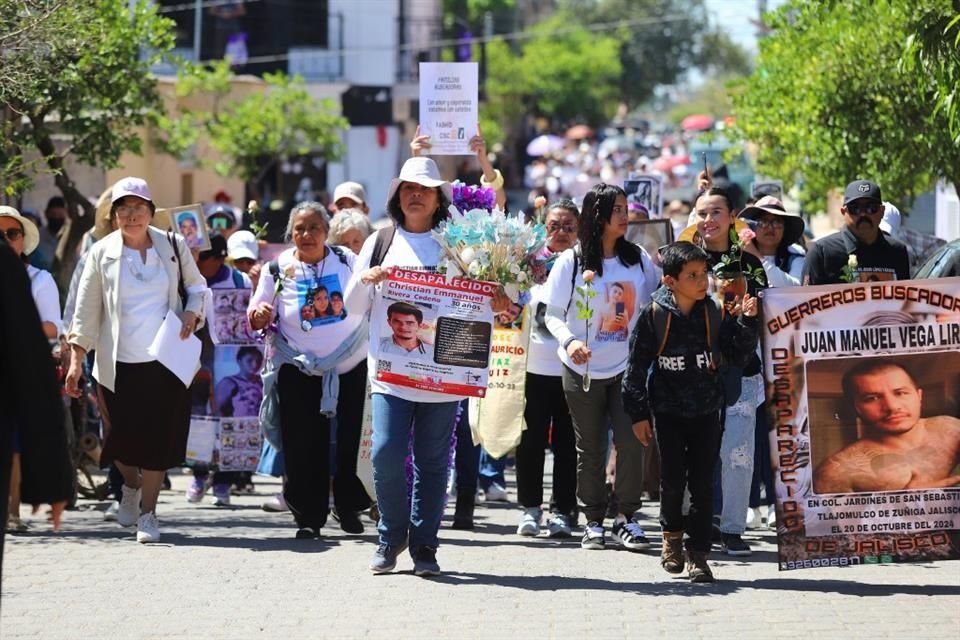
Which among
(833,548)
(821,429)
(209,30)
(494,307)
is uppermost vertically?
(209,30)

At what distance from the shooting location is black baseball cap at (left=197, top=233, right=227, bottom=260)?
12273mm

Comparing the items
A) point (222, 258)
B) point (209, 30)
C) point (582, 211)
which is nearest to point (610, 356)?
point (582, 211)

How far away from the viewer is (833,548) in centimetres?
831

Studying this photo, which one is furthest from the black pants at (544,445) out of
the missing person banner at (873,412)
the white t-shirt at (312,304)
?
the missing person banner at (873,412)

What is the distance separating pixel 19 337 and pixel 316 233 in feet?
15.3

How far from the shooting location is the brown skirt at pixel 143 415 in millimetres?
9906

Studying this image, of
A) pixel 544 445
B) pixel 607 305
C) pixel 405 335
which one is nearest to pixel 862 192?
pixel 607 305

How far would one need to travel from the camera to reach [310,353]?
33.3ft

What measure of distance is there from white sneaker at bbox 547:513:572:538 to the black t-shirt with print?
196 centimetres

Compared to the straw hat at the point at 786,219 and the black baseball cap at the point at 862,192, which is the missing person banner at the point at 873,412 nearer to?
the black baseball cap at the point at 862,192

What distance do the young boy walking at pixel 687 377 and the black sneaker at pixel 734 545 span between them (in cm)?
95

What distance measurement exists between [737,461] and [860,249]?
1468 millimetres

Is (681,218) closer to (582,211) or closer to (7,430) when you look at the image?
(582,211)

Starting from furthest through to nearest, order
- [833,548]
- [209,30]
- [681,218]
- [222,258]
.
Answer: [209,30] < [681,218] < [222,258] < [833,548]
